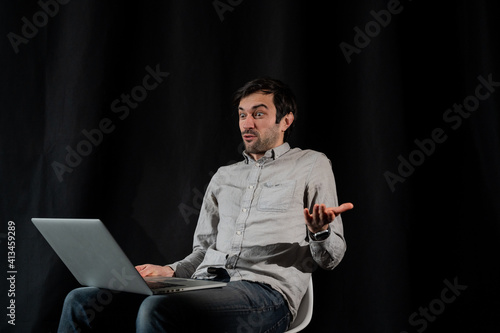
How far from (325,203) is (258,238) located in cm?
24

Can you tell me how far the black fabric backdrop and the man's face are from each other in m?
0.36

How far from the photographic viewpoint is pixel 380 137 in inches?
83.3

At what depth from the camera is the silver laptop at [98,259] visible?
1343 mm

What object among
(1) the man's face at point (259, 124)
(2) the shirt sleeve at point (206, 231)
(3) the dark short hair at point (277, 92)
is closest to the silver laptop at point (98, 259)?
(2) the shirt sleeve at point (206, 231)

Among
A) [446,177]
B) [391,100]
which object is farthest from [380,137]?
[446,177]

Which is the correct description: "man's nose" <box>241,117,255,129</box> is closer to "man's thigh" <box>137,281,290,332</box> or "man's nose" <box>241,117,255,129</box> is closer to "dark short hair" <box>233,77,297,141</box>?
"dark short hair" <box>233,77,297,141</box>

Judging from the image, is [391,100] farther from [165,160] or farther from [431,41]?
[165,160]

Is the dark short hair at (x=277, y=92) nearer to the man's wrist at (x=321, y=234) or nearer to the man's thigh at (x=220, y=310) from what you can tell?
the man's wrist at (x=321, y=234)

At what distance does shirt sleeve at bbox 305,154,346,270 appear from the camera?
1.56 m

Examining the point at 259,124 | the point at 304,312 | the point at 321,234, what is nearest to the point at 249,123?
the point at 259,124

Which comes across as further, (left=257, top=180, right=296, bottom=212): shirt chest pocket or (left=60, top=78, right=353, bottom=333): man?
(left=257, top=180, right=296, bottom=212): shirt chest pocket

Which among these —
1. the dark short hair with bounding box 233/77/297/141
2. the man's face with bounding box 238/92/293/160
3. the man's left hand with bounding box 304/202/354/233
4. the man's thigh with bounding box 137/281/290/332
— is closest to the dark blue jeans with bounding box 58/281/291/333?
the man's thigh with bounding box 137/281/290/332

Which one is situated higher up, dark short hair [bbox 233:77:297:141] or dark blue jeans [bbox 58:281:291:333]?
dark short hair [bbox 233:77:297:141]

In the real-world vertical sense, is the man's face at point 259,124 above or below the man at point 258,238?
above
